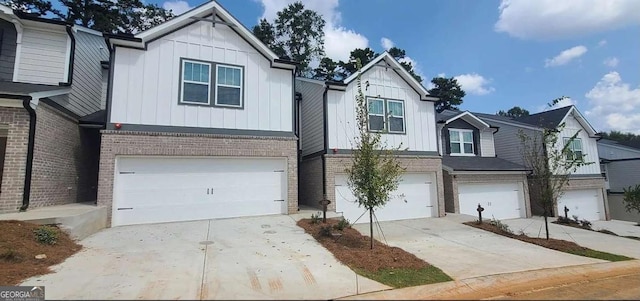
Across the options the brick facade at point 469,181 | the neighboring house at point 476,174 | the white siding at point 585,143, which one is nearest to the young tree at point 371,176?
the brick facade at point 469,181

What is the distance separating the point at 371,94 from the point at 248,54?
5544 mm

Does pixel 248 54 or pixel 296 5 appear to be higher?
pixel 296 5

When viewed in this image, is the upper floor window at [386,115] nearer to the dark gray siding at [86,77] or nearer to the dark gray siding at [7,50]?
the dark gray siding at [86,77]

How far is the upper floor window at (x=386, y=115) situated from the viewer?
14.2 meters

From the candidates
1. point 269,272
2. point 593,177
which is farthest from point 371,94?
point 593,177

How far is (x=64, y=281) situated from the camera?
5711 mm

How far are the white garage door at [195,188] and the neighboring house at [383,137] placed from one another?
2.27 m

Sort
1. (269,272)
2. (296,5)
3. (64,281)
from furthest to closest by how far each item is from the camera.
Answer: (296,5)
(269,272)
(64,281)

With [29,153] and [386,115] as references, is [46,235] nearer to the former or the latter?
[29,153]

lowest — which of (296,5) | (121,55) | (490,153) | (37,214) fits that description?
(37,214)

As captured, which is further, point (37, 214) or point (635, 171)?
point (635, 171)

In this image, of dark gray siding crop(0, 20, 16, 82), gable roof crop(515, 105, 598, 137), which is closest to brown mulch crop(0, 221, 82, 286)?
dark gray siding crop(0, 20, 16, 82)

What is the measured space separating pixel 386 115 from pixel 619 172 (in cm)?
2374

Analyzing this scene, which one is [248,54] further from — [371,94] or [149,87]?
[371,94]
